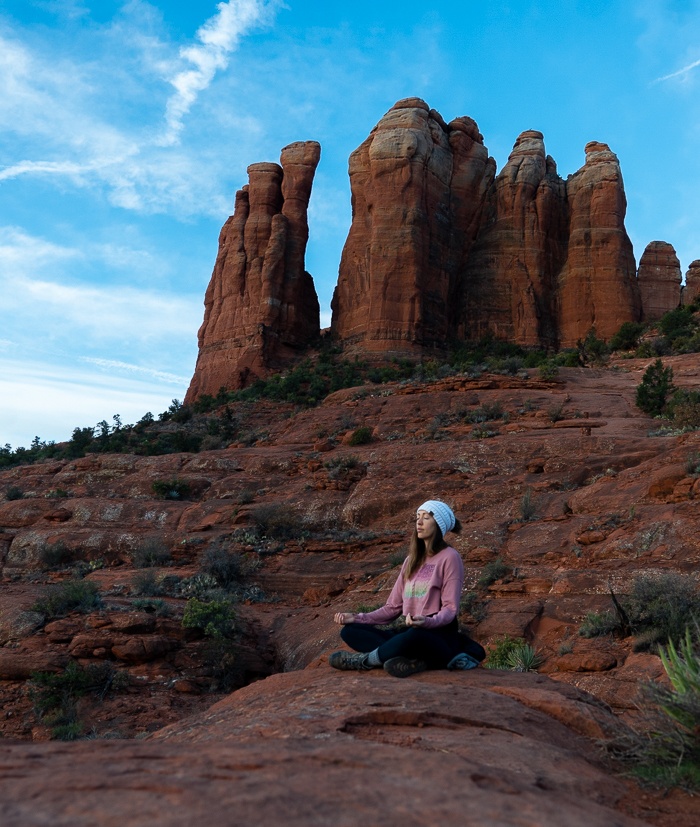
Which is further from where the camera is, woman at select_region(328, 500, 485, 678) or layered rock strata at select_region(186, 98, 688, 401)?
layered rock strata at select_region(186, 98, 688, 401)

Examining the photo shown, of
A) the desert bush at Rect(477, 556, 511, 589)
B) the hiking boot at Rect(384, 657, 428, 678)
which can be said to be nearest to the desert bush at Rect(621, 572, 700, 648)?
the desert bush at Rect(477, 556, 511, 589)

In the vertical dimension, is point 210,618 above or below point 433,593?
below

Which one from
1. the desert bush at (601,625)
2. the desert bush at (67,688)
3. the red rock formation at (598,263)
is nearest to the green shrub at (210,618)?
the desert bush at (67,688)

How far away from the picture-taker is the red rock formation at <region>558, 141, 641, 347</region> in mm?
47781

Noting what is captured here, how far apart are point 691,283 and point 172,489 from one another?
162 feet

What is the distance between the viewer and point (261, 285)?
4781 centimetres

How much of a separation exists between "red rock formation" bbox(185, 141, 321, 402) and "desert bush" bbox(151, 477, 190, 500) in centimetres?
2341

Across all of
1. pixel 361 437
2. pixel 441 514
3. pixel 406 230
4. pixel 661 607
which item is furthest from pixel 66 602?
pixel 406 230

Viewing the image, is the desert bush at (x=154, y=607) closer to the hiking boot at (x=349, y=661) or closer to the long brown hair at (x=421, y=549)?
the hiking boot at (x=349, y=661)

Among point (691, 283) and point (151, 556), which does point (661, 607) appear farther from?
point (691, 283)

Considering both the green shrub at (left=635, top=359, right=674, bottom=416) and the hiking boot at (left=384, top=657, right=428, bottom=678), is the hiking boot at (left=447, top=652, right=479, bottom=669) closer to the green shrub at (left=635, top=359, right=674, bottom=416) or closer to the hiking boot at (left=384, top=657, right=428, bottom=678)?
the hiking boot at (left=384, top=657, right=428, bottom=678)

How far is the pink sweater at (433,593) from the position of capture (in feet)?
17.3

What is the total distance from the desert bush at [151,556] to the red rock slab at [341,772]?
13306mm

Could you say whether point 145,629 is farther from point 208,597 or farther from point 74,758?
point 74,758
